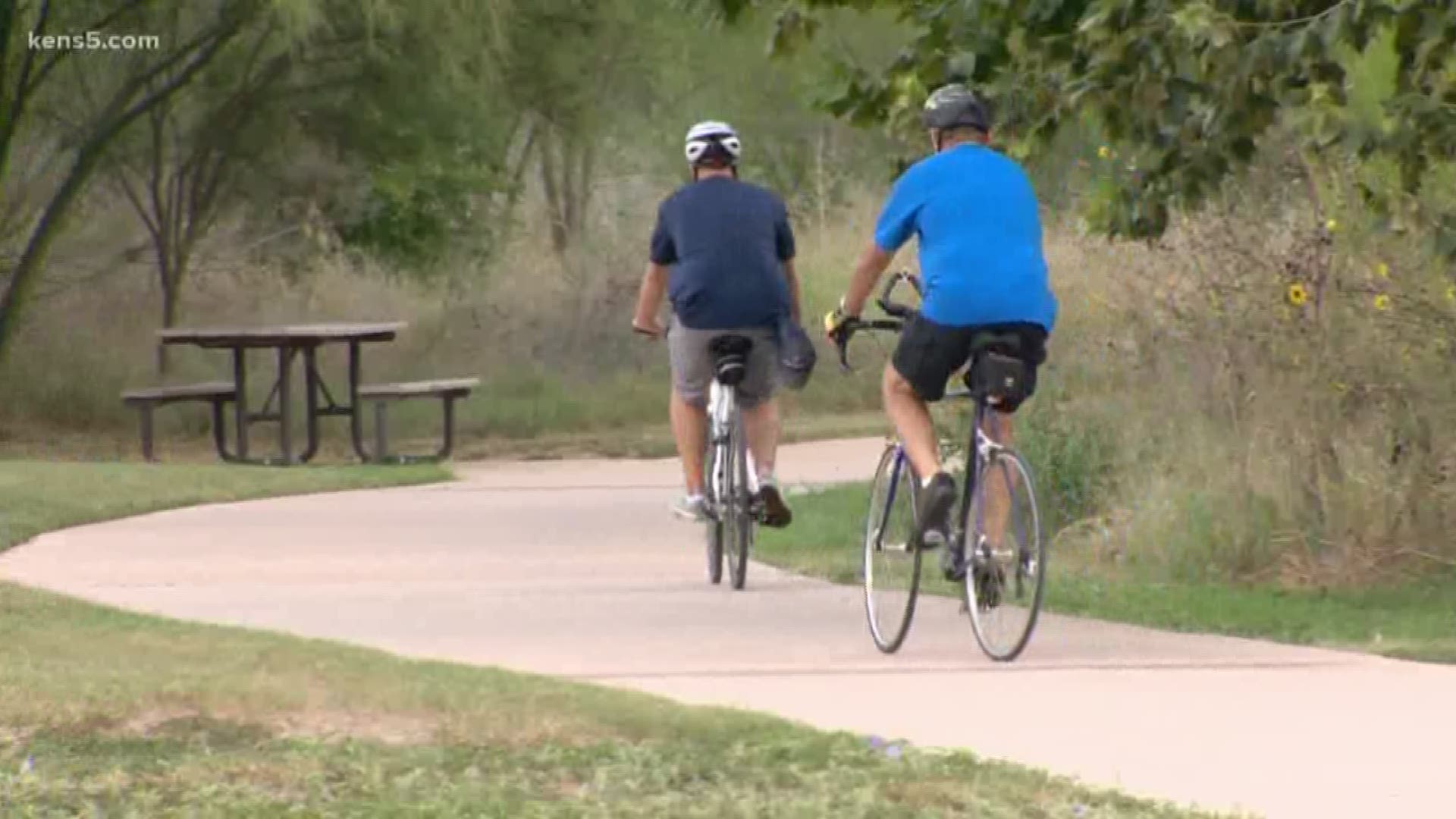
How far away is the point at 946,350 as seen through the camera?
1073 cm

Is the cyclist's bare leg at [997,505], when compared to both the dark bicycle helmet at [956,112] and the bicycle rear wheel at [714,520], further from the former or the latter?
the bicycle rear wheel at [714,520]

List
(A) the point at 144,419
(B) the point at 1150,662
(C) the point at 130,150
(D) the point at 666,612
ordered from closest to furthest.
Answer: (B) the point at 1150,662
(D) the point at 666,612
(A) the point at 144,419
(C) the point at 130,150

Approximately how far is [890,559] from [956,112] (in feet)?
5.32

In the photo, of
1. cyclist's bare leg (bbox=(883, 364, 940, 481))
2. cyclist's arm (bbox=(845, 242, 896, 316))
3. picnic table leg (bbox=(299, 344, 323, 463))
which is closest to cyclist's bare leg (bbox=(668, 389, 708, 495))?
cyclist's arm (bbox=(845, 242, 896, 316))

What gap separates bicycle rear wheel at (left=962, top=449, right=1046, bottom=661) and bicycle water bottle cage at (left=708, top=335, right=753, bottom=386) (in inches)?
104

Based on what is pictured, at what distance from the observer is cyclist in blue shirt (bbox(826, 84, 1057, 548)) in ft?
35.0

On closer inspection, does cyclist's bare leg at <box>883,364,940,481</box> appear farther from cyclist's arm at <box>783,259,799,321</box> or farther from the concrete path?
cyclist's arm at <box>783,259,799,321</box>

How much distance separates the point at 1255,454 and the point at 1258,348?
532 millimetres

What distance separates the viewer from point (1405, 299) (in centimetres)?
1287

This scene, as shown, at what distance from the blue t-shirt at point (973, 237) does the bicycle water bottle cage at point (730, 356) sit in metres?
2.43

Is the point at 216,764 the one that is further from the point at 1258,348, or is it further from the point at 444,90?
the point at 444,90

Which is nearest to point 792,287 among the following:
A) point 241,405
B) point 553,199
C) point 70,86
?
point 241,405

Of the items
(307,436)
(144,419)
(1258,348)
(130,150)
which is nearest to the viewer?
(1258,348)

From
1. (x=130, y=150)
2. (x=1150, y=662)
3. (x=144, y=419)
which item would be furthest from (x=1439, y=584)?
(x=130, y=150)
